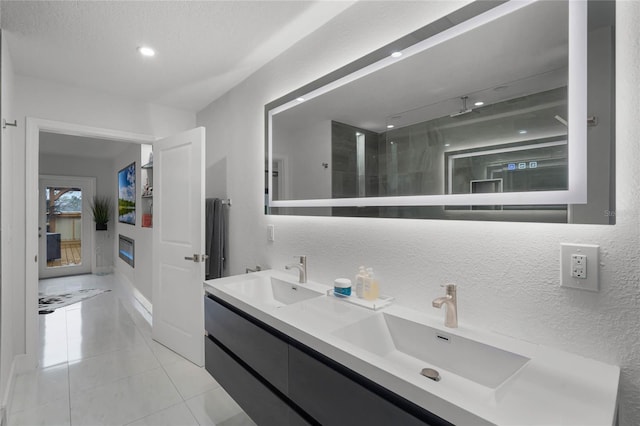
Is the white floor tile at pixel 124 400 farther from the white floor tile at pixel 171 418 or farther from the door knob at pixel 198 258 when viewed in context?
the door knob at pixel 198 258

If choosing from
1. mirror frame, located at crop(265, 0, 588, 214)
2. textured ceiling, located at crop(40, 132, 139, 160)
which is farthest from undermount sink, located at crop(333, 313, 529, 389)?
textured ceiling, located at crop(40, 132, 139, 160)

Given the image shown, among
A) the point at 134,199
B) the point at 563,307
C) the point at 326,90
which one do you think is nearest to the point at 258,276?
the point at 326,90

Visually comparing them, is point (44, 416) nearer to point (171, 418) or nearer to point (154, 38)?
point (171, 418)

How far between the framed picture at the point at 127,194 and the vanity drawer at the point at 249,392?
3.53 meters

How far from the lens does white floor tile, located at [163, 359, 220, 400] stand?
6.97ft

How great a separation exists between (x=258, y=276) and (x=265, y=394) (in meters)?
0.79

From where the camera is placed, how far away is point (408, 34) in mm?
1310

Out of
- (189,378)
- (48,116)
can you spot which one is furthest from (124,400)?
(48,116)

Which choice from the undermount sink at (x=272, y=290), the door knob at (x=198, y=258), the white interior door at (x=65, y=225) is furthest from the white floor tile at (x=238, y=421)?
the white interior door at (x=65, y=225)

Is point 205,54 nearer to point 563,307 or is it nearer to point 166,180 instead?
point 166,180

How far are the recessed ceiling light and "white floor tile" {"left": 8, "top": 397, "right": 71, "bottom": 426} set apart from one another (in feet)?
7.97

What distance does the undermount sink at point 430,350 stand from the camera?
3.15 ft

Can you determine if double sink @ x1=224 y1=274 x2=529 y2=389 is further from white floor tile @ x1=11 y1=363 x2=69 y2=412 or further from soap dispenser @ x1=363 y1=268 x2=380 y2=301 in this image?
white floor tile @ x1=11 y1=363 x2=69 y2=412

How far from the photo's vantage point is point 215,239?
2.68 m
